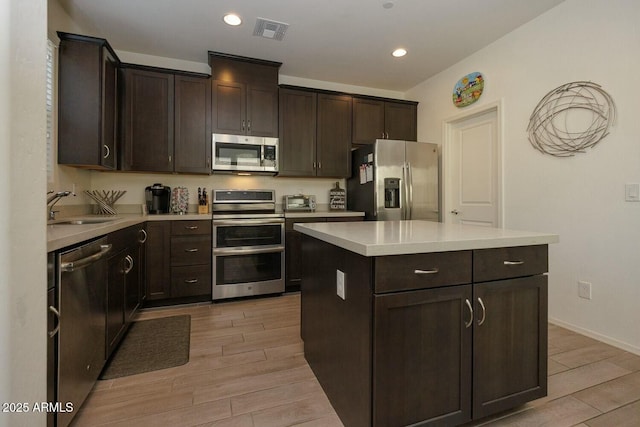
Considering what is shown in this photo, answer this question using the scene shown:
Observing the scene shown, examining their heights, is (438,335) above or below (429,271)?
below

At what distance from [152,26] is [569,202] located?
410cm

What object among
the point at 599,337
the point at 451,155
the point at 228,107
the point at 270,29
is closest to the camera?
the point at 599,337

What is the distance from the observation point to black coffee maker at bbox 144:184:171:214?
3.20 meters

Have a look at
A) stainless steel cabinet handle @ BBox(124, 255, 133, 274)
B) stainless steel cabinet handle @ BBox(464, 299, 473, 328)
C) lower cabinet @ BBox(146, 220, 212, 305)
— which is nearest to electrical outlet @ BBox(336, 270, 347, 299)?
stainless steel cabinet handle @ BBox(464, 299, 473, 328)

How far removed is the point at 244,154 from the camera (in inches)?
135

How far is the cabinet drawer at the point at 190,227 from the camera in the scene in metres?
2.96

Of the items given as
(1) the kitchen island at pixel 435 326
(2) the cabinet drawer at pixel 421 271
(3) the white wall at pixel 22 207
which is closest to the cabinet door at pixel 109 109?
(3) the white wall at pixel 22 207

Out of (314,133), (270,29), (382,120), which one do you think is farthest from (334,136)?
(270,29)

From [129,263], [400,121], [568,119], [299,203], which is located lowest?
[129,263]

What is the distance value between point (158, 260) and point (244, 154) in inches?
58.0

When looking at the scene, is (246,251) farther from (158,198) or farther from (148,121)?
(148,121)

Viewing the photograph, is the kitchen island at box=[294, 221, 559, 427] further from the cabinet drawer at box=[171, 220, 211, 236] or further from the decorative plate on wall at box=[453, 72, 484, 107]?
the decorative plate on wall at box=[453, 72, 484, 107]

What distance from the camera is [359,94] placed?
4051 mm

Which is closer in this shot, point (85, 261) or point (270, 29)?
point (85, 261)
